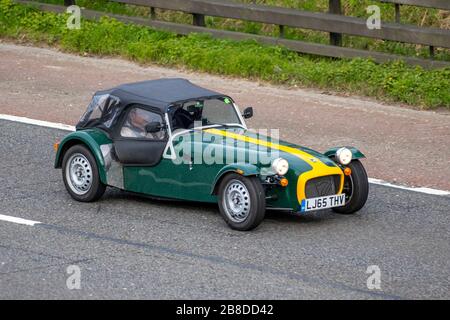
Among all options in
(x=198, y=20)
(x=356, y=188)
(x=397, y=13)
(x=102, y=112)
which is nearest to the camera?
(x=356, y=188)

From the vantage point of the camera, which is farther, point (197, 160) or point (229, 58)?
point (229, 58)

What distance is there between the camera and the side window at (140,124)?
1248 cm

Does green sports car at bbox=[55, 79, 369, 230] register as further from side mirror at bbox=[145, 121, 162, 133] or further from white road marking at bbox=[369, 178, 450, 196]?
white road marking at bbox=[369, 178, 450, 196]

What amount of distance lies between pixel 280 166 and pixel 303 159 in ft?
1.47

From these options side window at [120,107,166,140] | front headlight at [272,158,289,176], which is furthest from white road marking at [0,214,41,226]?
front headlight at [272,158,289,176]

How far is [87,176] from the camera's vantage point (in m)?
12.7

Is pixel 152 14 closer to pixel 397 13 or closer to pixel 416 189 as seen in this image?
pixel 397 13

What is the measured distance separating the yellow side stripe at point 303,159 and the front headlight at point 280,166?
0.58ft

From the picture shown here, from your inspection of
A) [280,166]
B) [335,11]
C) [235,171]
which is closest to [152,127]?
[235,171]

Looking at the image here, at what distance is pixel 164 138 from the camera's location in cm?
1239

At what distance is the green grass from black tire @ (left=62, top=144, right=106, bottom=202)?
→ 225 inches

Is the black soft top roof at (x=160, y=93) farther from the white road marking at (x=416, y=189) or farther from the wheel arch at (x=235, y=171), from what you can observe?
the white road marking at (x=416, y=189)

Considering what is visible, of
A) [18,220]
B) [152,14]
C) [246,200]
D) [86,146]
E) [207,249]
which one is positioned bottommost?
[207,249]

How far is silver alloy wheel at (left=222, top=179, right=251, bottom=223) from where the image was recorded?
1156 centimetres
